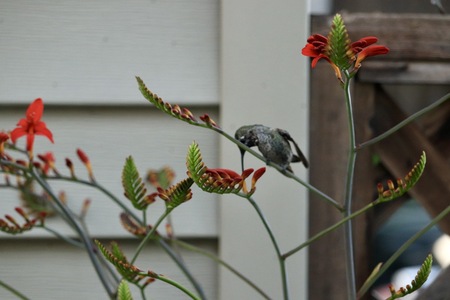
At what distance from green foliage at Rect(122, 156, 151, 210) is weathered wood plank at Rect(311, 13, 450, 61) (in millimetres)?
641

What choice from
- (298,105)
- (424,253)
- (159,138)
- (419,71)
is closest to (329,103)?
(298,105)

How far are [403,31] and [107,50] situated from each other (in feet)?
1.74

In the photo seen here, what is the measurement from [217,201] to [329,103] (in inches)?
10.5

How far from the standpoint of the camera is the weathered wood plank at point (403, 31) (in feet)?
5.17

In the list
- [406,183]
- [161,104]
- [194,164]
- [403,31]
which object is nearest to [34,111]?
[161,104]

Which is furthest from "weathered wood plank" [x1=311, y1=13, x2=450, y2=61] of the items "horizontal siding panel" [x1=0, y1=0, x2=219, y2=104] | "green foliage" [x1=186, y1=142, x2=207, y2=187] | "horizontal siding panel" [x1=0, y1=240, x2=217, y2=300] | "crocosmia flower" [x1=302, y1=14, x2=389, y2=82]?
"green foliage" [x1=186, y1=142, x2=207, y2=187]

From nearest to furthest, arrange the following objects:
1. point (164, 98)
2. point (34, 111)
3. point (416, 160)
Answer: point (34, 111) < point (164, 98) < point (416, 160)

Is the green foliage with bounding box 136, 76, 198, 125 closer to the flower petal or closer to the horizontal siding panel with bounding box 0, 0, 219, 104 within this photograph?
the flower petal

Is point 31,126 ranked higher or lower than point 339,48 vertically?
lower

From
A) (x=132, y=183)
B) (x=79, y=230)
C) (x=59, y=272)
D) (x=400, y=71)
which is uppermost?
(x=400, y=71)

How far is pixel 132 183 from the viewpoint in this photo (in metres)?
1.04

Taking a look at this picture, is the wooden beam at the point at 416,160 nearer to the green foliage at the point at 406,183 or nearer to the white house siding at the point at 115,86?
the white house siding at the point at 115,86

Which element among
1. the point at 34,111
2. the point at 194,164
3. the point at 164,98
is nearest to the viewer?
the point at 194,164

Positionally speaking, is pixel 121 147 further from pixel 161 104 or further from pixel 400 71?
pixel 161 104
